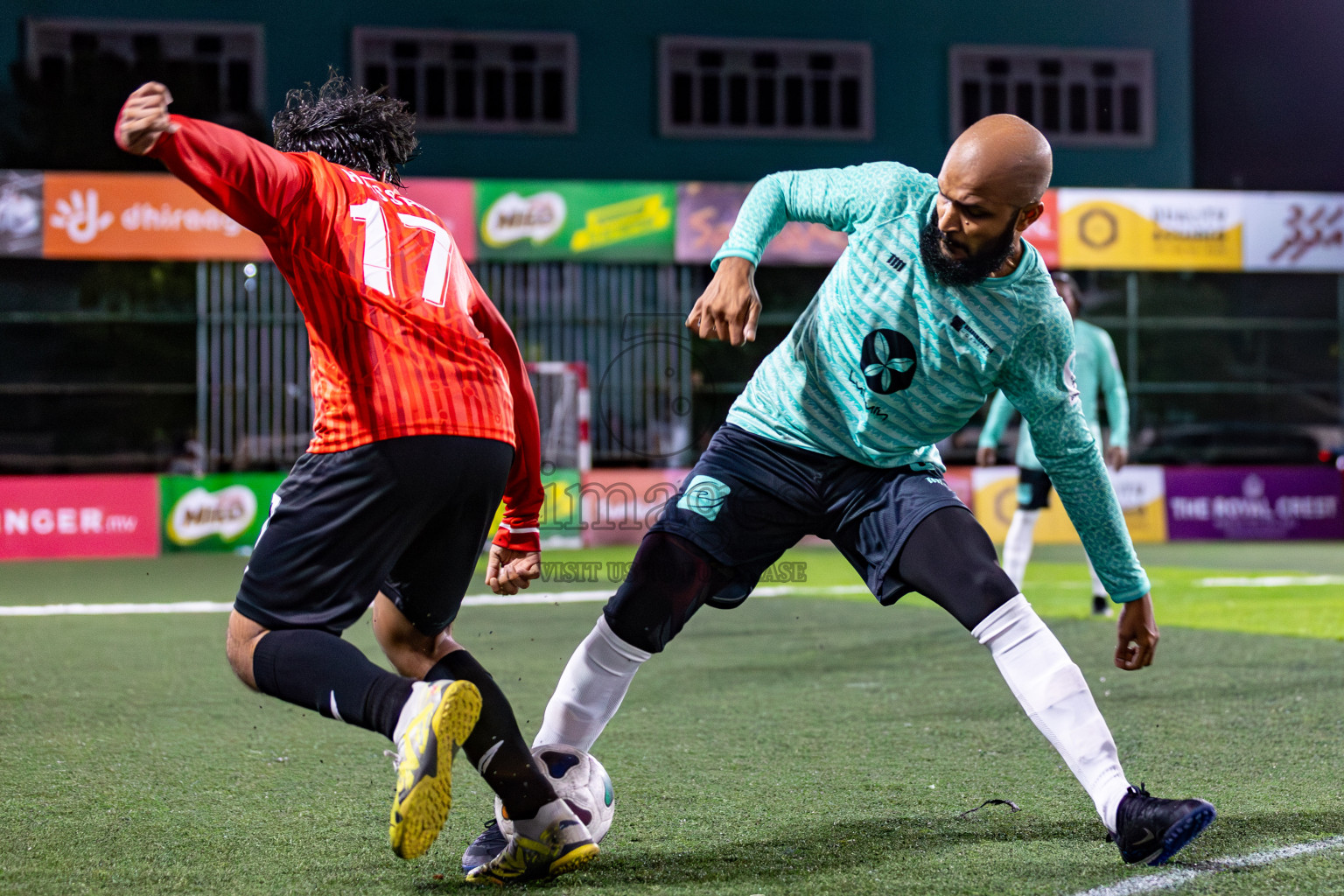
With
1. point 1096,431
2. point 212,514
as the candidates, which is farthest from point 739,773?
point 212,514

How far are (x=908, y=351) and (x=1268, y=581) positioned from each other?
380 inches

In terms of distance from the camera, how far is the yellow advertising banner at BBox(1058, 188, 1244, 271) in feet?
61.6

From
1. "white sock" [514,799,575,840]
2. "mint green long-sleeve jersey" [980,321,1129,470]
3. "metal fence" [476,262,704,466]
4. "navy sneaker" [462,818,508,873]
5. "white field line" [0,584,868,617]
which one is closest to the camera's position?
"white sock" [514,799,575,840]

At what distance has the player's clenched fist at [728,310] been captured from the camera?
9.56 ft

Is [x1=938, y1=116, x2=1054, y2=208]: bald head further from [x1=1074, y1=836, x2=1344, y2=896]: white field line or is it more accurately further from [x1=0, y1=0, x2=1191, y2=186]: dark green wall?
[x1=0, y1=0, x2=1191, y2=186]: dark green wall

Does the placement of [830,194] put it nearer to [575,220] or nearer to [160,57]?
[575,220]

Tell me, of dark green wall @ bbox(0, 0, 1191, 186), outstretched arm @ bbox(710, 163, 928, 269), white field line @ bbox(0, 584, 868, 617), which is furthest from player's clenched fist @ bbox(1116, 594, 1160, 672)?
dark green wall @ bbox(0, 0, 1191, 186)

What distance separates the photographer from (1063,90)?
24.2 m

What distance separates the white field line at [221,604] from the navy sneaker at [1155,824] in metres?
6.51

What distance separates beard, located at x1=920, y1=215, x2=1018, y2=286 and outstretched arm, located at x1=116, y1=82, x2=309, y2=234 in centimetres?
142

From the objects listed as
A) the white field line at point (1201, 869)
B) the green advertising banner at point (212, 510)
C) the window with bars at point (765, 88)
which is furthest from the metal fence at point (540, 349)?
the white field line at point (1201, 869)

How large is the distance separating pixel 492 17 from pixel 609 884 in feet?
69.3

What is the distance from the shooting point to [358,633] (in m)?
8.39

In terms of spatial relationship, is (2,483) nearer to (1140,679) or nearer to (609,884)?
(1140,679)
